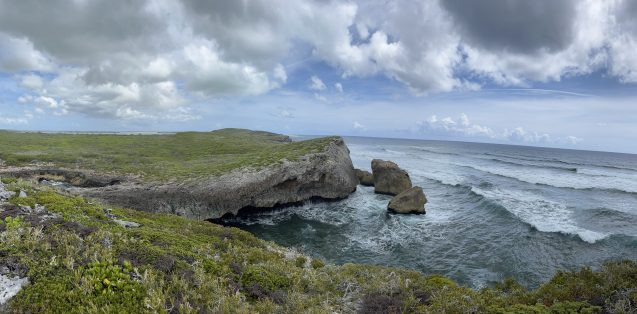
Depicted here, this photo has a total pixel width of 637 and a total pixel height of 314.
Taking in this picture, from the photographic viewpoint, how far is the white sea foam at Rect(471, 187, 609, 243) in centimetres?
3144

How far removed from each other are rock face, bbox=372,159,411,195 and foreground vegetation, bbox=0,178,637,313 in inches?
1364

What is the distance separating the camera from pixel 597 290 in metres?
10.1

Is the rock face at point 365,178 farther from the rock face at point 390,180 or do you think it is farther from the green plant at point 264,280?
the green plant at point 264,280

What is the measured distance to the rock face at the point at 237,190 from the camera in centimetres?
3441

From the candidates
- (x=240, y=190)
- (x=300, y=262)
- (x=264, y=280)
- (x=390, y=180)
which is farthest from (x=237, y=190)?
(x=264, y=280)

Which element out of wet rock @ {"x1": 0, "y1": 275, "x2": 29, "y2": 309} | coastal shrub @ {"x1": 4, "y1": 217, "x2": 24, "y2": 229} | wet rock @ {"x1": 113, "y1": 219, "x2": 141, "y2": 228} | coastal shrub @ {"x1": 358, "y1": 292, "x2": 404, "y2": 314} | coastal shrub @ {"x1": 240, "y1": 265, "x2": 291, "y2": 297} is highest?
coastal shrub @ {"x1": 4, "y1": 217, "x2": 24, "y2": 229}

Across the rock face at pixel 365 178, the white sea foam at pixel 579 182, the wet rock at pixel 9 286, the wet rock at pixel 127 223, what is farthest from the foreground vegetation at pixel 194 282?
the white sea foam at pixel 579 182

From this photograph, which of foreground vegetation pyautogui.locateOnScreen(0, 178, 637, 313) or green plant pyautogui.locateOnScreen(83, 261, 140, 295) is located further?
green plant pyautogui.locateOnScreen(83, 261, 140, 295)

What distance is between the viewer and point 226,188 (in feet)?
121

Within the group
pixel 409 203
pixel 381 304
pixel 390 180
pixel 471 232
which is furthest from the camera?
pixel 390 180

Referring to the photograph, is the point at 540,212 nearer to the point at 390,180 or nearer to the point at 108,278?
the point at 390,180

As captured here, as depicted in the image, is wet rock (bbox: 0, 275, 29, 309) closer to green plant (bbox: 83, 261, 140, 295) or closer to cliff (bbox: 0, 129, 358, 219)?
green plant (bbox: 83, 261, 140, 295)

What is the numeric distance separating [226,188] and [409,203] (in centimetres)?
2102

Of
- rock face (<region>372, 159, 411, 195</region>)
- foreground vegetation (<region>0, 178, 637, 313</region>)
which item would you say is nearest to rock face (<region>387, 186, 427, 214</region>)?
rock face (<region>372, 159, 411, 195</region>)
